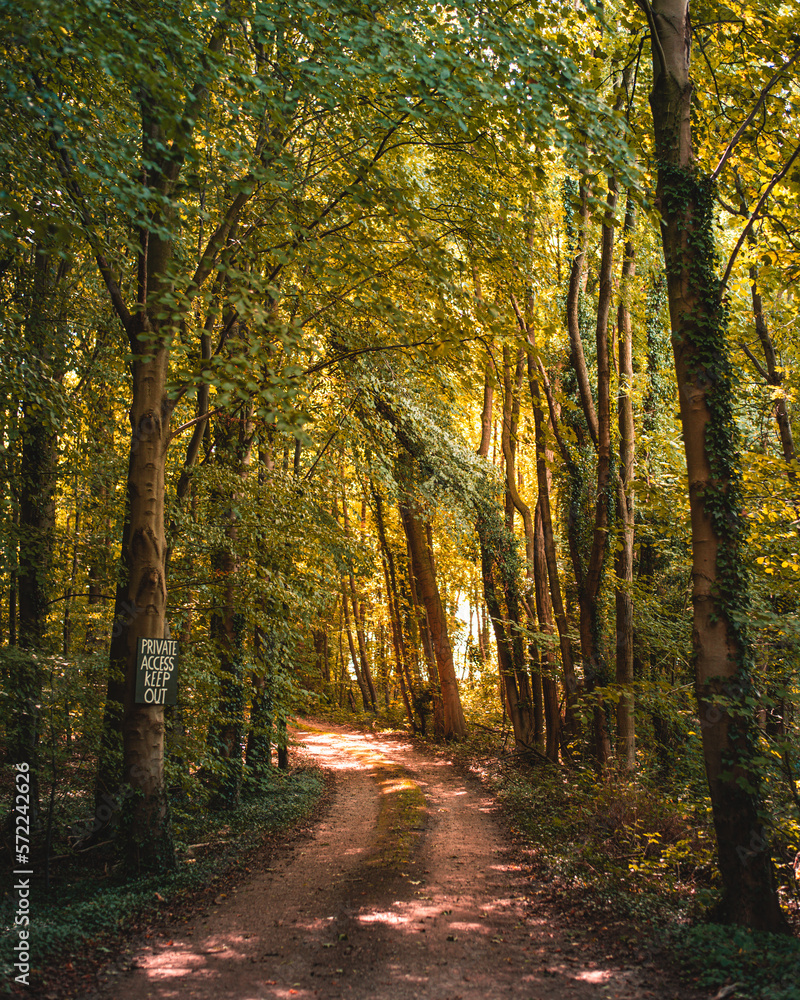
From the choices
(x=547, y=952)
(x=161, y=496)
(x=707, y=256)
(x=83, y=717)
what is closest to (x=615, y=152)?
(x=707, y=256)

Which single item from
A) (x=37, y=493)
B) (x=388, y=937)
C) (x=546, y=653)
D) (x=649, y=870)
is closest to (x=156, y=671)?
(x=37, y=493)

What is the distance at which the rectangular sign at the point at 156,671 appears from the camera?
6.39 meters

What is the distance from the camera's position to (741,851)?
464 centimetres

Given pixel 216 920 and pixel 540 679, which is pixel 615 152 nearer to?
pixel 216 920

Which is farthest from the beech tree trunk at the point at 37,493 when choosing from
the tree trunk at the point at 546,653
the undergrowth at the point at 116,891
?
the tree trunk at the point at 546,653

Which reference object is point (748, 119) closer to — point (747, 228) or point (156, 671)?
point (747, 228)

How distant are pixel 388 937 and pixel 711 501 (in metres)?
4.41

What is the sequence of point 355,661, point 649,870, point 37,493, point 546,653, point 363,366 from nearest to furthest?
point 649,870
point 37,493
point 363,366
point 546,653
point 355,661

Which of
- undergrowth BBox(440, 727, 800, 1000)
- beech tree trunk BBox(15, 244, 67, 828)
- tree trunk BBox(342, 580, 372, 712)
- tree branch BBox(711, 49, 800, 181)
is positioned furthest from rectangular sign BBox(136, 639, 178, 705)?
tree trunk BBox(342, 580, 372, 712)

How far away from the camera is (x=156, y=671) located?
6473 millimetres

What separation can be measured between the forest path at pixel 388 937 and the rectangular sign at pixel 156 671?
2038 millimetres

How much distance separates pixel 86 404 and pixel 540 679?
430 inches

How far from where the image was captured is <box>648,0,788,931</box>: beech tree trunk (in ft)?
15.4

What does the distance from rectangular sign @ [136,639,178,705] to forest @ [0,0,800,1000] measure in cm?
3
